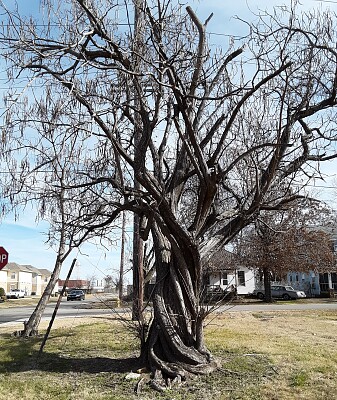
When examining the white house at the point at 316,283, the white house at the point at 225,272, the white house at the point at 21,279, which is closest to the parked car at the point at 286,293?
the white house at the point at 225,272

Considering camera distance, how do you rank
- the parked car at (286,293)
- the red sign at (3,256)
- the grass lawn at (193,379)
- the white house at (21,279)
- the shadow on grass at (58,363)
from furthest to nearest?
the white house at (21,279), the parked car at (286,293), the red sign at (3,256), the shadow on grass at (58,363), the grass lawn at (193,379)

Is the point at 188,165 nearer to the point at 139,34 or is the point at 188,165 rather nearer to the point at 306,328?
the point at 139,34

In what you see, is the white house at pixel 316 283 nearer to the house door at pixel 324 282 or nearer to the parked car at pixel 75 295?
the house door at pixel 324 282

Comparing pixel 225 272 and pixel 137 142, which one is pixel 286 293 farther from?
pixel 137 142

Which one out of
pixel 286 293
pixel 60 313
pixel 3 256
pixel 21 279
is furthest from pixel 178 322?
pixel 21 279

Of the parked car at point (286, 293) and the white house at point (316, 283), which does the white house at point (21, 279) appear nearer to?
the white house at point (316, 283)

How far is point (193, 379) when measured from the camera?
7402 mm

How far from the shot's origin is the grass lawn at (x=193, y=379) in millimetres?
6758

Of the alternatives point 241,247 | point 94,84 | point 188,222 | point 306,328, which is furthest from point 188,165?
point 241,247

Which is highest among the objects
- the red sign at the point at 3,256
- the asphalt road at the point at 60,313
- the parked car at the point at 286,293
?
the red sign at the point at 3,256

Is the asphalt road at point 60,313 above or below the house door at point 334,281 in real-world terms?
below

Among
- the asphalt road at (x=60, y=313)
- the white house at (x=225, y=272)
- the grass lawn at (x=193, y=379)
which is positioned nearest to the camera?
the grass lawn at (x=193, y=379)

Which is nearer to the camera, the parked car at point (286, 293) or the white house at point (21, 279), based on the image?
the parked car at point (286, 293)

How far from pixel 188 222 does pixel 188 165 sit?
6.66 ft
